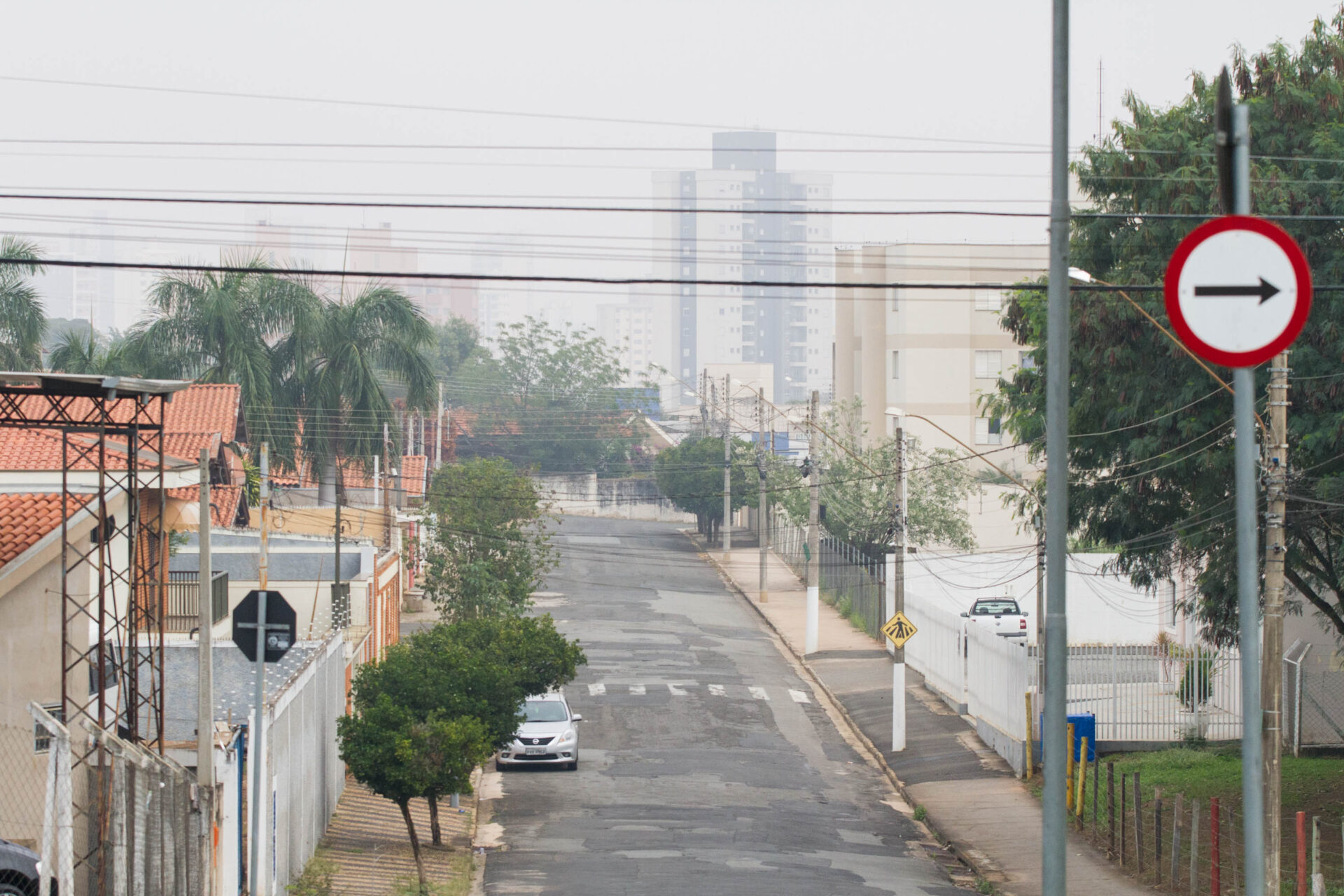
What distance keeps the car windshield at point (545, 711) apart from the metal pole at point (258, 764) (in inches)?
495

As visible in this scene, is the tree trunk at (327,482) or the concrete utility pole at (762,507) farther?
the tree trunk at (327,482)

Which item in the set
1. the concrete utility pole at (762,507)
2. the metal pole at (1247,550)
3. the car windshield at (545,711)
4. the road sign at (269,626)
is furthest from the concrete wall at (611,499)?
the metal pole at (1247,550)

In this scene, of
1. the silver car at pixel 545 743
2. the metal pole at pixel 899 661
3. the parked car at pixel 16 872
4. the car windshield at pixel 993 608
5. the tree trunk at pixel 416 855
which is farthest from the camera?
the car windshield at pixel 993 608

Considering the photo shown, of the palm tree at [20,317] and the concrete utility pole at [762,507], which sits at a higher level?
the palm tree at [20,317]

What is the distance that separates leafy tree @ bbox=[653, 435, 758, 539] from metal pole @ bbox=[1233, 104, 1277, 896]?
56.1m

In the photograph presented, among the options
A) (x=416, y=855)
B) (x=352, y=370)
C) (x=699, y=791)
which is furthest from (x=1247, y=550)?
(x=352, y=370)

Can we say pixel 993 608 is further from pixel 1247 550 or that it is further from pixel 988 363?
pixel 1247 550

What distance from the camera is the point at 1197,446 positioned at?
1911cm

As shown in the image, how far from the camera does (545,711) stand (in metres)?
25.8

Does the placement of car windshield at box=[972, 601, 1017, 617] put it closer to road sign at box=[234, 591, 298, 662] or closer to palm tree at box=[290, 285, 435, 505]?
palm tree at box=[290, 285, 435, 505]

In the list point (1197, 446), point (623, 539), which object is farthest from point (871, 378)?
point (1197, 446)

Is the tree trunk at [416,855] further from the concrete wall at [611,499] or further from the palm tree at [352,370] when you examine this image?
the concrete wall at [611,499]

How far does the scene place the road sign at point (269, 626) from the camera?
11.9 m

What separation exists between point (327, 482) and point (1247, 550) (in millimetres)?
49047
